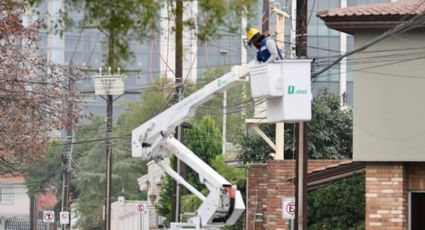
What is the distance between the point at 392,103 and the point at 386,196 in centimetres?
179

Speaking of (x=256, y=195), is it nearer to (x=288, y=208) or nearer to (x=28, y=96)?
(x=288, y=208)

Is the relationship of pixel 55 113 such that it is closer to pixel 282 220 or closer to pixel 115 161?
pixel 282 220

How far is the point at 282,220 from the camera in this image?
3100 centimetres

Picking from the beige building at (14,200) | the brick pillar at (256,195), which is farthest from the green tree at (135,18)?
the beige building at (14,200)

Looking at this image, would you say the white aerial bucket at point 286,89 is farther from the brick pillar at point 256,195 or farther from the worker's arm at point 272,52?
the brick pillar at point 256,195

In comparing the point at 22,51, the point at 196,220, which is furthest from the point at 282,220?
the point at 196,220

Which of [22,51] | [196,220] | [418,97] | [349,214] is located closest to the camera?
[196,220]

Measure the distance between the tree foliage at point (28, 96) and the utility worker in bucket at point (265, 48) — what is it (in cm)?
1163

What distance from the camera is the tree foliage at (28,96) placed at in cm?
2891

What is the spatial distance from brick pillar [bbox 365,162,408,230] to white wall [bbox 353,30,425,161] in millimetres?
291

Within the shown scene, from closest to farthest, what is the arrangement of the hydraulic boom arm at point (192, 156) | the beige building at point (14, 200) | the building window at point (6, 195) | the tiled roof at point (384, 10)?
the hydraulic boom arm at point (192, 156) < the tiled roof at point (384, 10) < the beige building at point (14, 200) < the building window at point (6, 195)

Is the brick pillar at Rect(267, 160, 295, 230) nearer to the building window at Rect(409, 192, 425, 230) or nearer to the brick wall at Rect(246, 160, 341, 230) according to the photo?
the brick wall at Rect(246, 160, 341, 230)

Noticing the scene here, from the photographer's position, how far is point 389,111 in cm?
2327

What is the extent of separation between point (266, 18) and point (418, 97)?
8.52m
